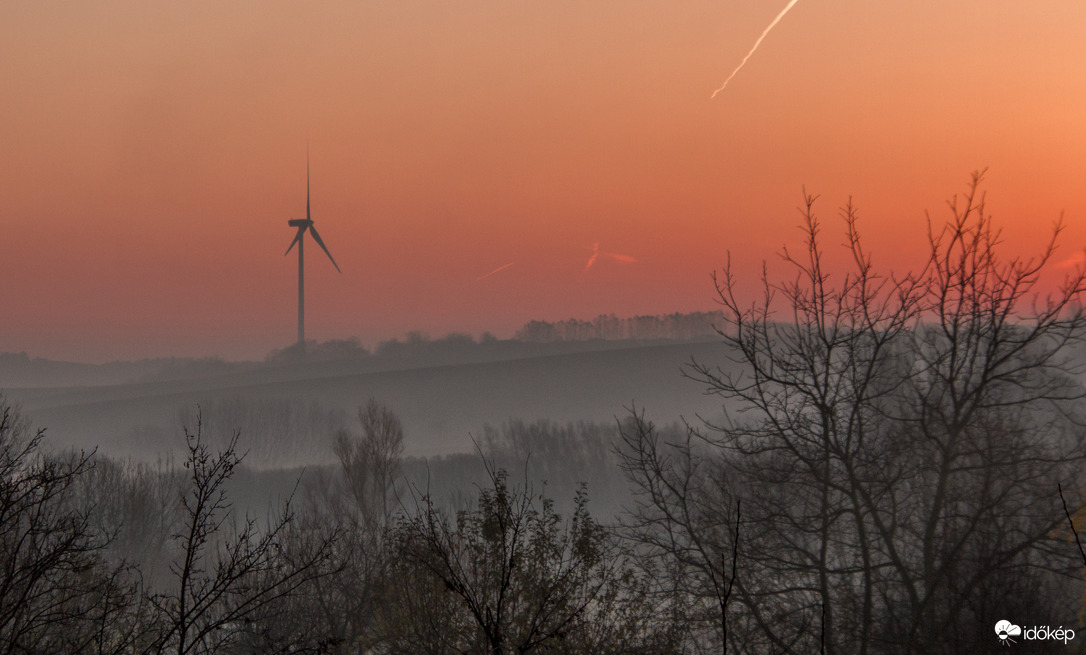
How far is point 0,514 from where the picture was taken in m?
8.89

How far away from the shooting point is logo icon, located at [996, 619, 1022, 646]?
1170 cm

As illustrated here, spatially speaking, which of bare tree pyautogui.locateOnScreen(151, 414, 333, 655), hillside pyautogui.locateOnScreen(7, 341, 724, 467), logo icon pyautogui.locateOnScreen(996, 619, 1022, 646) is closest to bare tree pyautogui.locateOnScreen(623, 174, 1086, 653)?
logo icon pyautogui.locateOnScreen(996, 619, 1022, 646)

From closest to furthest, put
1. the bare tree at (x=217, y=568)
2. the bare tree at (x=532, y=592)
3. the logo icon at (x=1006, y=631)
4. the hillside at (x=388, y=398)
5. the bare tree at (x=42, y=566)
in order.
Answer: the bare tree at (x=42, y=566) < the bare tree at (x=217, y=568) < the logo icon at (x=1006, y=631) < the bare tree at (x=532, y=592) < the hillside at (x=388, y=398)

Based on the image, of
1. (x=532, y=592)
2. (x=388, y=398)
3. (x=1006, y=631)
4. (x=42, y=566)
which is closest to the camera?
Result: (x=42, y=566)

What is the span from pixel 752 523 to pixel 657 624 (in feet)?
13.2

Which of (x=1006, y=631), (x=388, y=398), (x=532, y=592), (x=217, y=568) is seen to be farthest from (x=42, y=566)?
(x=388, y=398)

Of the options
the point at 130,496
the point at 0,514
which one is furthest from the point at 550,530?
the point at 130,496

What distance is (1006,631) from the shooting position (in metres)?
11.8

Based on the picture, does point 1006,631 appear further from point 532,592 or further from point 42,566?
point 42,566

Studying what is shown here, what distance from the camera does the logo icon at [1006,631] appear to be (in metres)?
11.7

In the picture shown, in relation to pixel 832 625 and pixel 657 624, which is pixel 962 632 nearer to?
pixel 832 625

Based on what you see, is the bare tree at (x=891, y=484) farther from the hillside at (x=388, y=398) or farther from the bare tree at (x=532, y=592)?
the hillside at (x=388, y=398)

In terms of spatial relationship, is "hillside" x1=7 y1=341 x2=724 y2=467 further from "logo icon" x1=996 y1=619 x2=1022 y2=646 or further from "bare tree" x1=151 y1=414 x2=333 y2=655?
"logo icon" x1=996 y1=619 x2=1022 y2=646

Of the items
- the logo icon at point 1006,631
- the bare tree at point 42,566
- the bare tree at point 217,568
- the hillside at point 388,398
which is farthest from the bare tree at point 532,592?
the hillside at point 388,398
